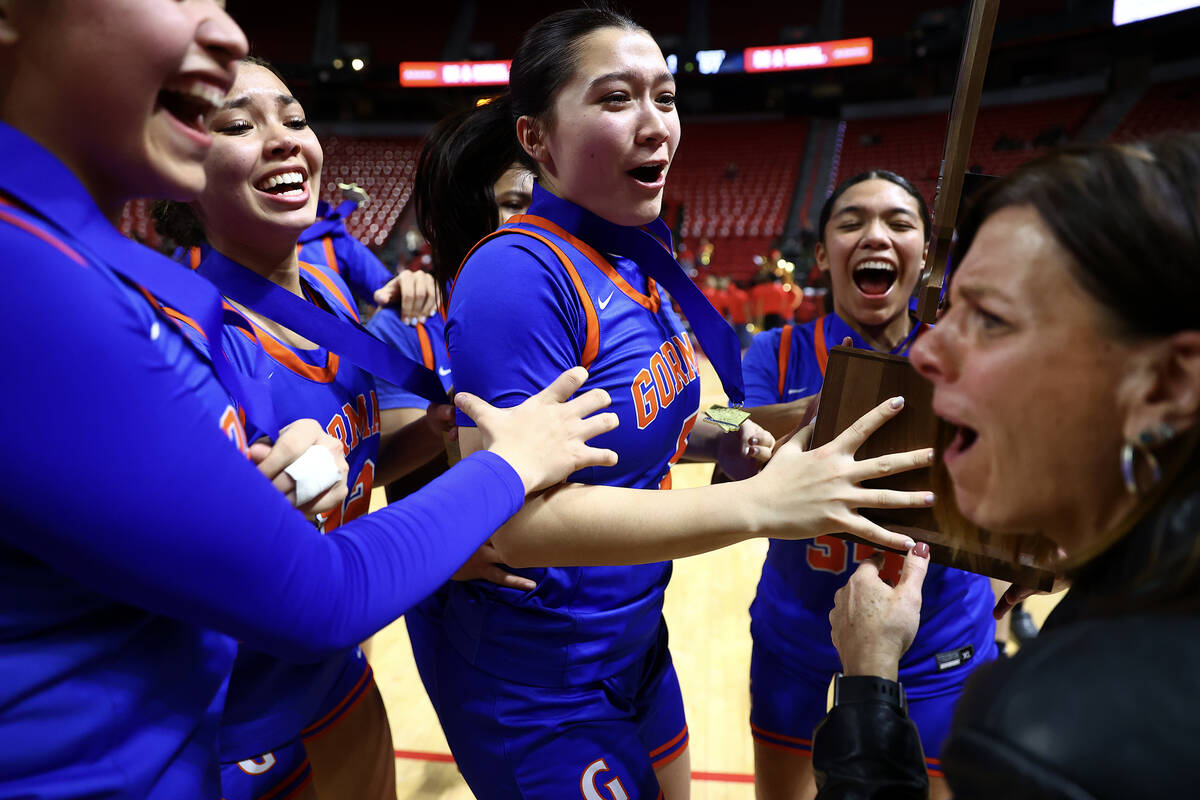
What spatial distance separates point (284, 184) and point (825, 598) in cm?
145

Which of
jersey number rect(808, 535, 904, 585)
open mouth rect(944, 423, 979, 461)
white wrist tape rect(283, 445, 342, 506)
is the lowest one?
jersey number rect(808, 535, 904, 585)

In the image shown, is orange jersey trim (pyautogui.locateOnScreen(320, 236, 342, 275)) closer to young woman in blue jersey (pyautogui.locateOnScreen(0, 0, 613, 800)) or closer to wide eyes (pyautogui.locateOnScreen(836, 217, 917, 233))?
wide eyes (pyautogui.locateOnScreen(836, 217, 917, 233))

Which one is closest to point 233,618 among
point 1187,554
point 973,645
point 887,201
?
point 1187,554

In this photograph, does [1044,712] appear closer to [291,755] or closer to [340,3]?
[291,755]

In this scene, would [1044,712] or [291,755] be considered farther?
[291,755]

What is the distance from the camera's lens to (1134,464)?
0.68 meters

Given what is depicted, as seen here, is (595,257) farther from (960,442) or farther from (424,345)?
(424,345)

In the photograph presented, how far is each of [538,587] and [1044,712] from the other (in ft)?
2.91

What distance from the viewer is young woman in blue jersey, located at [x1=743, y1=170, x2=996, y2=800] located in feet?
5.42

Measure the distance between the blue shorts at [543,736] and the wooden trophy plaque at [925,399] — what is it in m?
0.57

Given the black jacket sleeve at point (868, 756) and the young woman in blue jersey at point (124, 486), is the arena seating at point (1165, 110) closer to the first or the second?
the black jacket sleeve at point (868, 756)

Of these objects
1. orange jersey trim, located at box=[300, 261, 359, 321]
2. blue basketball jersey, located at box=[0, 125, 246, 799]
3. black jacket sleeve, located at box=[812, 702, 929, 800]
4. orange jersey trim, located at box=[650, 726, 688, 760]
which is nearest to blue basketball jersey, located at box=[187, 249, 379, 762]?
orange jersey trim, located at box=[300, 261, 359, 321]

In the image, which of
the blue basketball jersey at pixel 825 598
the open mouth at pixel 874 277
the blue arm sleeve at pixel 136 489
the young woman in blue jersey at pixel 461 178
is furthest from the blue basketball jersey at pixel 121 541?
the open mouth at pixel 874 277

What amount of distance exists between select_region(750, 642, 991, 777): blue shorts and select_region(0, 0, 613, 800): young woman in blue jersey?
118 centimetres
